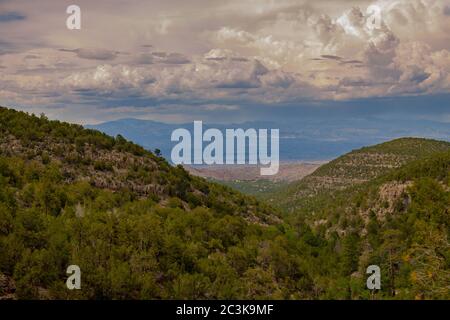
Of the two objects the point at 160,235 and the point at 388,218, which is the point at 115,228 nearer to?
the point at 160,235

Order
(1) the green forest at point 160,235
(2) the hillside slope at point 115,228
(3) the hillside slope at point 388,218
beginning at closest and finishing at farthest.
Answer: (1) the green forest at point 160,235, (2) the hillside slope at point 115,228, (3) the hillside slope at point 388,218

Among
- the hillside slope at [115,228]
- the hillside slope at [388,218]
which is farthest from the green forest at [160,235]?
the hillside slope at [388,218]

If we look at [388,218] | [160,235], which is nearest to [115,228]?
[160,235]

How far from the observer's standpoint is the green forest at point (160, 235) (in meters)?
31.3

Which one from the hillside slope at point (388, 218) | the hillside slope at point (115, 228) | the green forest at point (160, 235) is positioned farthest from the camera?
the hillside slope at point (388, 218)

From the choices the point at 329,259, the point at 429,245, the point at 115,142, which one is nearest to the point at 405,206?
the point at 329,259

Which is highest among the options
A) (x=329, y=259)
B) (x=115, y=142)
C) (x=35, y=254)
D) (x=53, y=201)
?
(x=115, y=142)

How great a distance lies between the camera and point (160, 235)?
4481cm

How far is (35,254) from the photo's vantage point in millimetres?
31984

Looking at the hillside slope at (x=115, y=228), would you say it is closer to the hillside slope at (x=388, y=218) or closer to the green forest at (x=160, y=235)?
the green forest at (x=160, y=235)

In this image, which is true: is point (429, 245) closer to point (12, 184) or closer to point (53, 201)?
point (53, 201)

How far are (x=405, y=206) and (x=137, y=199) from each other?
191 ft

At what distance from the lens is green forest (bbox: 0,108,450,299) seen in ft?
103
